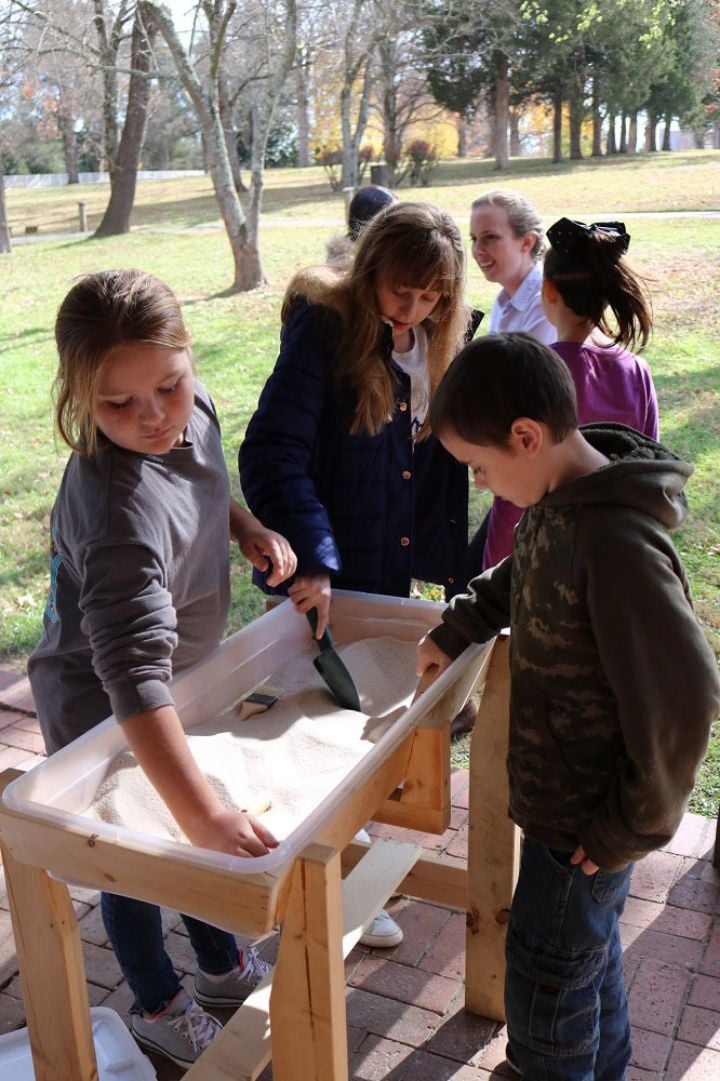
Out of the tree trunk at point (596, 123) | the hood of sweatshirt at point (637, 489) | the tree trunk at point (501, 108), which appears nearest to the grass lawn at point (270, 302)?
the tree trunk at point (501, 108)

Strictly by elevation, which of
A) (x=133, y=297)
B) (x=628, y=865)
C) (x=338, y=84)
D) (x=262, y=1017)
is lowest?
(x=262, y=1017)

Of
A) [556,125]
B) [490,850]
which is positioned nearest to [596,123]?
[556,125]

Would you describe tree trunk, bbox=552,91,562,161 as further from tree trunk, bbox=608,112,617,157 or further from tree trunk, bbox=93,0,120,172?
tree trunk, bbox=93,0,120,172

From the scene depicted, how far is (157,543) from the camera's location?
5.41 feet

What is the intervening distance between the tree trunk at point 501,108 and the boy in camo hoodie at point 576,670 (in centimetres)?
1782

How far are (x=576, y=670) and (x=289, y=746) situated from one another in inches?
22.1

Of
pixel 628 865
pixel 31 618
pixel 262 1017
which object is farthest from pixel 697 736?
pixel 31 618

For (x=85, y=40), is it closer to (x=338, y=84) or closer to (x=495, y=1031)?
(x=338, y=84)

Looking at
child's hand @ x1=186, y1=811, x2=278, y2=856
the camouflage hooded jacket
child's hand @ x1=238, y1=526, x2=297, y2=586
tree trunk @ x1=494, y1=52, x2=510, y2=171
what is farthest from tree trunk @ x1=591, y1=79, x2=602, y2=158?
child's hand @ x1=186, y1=811, x2=278, y2=856

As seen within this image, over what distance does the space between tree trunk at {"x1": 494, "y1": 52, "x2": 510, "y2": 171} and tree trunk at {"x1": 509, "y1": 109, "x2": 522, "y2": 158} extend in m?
0.58

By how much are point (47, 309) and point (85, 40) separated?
3692 millimetres

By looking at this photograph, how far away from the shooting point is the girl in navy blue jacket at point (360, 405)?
7.20 ft

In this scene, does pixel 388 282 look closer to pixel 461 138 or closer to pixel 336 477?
pixel 336 477

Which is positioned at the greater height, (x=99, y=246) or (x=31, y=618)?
(x=99, y=246)
